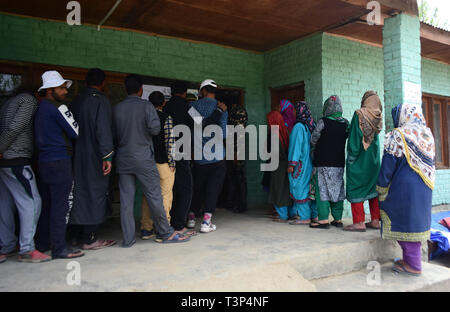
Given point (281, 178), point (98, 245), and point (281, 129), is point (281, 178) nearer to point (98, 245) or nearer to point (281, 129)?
point (281, 129)

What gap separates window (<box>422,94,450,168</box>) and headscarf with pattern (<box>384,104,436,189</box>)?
5.12m

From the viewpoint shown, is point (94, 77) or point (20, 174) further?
point (94, 77)

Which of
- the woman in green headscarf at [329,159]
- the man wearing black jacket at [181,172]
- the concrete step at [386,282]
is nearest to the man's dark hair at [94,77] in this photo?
the man wearing black jacket at [181,172]

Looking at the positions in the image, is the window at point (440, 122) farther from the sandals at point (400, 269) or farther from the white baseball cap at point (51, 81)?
the white baseball cap at point (51, 81)

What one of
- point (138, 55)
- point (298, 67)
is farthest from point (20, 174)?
point (298, 67)

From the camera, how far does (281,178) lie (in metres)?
4.84

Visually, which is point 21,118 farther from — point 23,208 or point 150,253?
point 150,253

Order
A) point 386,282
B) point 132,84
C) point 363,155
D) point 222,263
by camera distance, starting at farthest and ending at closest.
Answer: point 363,155
point 132,84
point 386,282
point 222,263

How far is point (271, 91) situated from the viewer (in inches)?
261

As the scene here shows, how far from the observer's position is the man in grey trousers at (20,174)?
306 centimetres

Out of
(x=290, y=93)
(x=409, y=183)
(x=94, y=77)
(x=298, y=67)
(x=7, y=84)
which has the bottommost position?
(x=409, y=183)

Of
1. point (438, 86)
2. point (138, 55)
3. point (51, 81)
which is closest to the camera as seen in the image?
point (51, 81)

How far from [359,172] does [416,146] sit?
3.19ft
